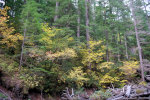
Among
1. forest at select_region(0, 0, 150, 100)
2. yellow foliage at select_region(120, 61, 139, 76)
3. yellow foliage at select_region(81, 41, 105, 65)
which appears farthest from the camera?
yellow foliage at select_region(120, 61, 139, 76)

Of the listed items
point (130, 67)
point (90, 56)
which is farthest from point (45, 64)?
point (130, 67)

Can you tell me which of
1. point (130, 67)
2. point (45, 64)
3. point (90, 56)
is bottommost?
point (130, 67)

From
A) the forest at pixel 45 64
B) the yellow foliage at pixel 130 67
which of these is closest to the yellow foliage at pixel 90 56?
the forest at pixel 45 64

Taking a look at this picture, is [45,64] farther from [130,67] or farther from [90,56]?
[130,67]

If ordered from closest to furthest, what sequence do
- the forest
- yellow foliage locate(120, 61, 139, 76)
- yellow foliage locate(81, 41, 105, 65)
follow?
the forest, yellow foliage locate(81, 41, 105, 65), yellow foliage locate(120, 61, 139, 76)

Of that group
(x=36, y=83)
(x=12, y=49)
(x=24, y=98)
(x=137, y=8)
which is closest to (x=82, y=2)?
(x=137, y=8)

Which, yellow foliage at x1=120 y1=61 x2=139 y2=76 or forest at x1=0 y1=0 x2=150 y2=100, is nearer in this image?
forest at x1=0 y1=0 x2=150 y2=100

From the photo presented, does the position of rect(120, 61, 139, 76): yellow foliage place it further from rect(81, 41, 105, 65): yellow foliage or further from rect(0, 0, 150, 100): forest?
rect(81, 41, 105, 65): yellow foliage

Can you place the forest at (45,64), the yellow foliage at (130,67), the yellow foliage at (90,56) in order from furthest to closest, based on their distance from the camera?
the yellow foliage at (130,67) < the yellow foliage at (90,56) < the forest at (45,64)

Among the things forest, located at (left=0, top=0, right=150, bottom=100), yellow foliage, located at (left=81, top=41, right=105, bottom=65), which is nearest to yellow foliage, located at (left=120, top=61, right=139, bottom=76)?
forest, located at (left=0, top=0, right=150, bottom=100)

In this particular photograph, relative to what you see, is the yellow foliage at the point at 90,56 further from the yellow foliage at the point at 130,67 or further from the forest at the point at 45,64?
the yellow foliage at the point at 130,67

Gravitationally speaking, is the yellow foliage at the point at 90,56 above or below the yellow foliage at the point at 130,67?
above

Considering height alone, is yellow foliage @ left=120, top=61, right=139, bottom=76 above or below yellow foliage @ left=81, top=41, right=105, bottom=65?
below

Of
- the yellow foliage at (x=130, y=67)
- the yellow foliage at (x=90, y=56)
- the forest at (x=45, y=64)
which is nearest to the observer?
the forest at (x=45, y=64)
